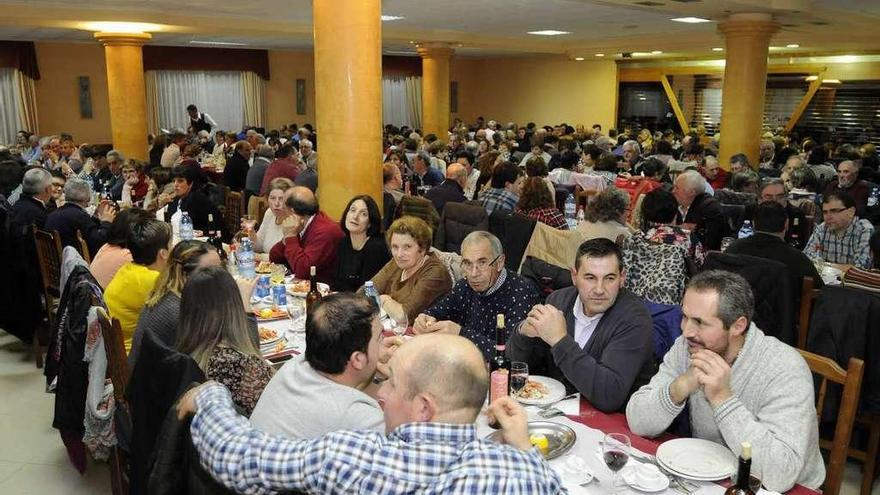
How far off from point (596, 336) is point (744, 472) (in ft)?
3.59

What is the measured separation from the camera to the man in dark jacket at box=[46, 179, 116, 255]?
534 centimetres

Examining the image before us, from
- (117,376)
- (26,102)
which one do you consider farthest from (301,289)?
(26,102)

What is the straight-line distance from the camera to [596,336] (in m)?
2.82

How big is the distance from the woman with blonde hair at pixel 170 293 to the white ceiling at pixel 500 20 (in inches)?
232

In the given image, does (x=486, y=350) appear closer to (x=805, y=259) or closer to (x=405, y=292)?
(x=405, y=292)

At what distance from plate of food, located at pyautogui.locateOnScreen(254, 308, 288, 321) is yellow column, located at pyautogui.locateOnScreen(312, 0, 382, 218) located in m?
1.95

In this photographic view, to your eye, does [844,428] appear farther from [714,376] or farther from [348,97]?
[348,97]

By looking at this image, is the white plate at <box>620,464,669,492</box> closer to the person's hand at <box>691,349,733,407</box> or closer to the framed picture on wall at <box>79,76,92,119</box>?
the person's hand at <box>691,349,733,407</box>

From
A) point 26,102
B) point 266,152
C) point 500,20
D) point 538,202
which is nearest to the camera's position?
point 538,202

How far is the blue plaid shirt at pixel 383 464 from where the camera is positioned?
4.95ft

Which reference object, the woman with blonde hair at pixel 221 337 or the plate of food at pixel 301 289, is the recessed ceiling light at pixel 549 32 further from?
the woman with blonde hair at pixel 221 337

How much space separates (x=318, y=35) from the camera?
5469mm

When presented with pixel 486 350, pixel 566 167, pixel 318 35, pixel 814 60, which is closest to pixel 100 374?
pixel 486 350

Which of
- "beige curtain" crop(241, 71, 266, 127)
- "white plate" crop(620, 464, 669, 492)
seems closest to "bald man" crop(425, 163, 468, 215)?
"white plate" crop(620, 464, 669, 492)
